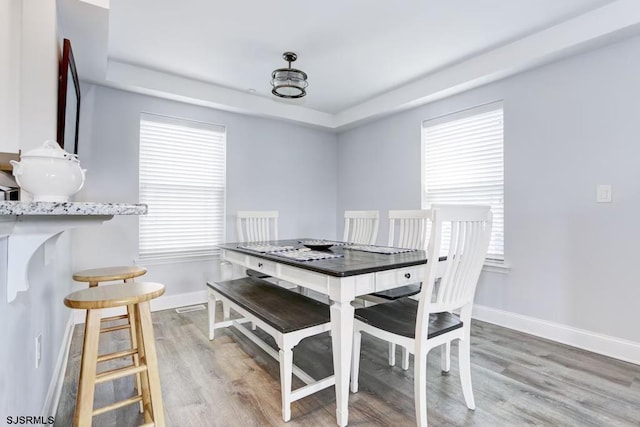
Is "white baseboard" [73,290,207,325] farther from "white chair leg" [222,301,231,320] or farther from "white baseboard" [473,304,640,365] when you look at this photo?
"white baseboard" [473,304,640,365]

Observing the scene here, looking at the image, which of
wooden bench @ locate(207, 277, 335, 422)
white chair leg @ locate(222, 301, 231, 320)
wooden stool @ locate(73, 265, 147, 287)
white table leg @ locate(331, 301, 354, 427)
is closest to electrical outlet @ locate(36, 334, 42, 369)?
wooden stool @ locate(73, 265, 147, 287)

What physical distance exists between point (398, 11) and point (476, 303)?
9.01 ft

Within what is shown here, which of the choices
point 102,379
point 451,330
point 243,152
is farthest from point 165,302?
point 451,330

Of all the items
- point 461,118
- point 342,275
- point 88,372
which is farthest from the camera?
point 461,118

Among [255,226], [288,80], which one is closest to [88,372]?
[288,80]

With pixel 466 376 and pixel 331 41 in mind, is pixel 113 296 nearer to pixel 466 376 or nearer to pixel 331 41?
pixel 466 376

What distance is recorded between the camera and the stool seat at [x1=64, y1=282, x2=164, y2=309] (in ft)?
4.19

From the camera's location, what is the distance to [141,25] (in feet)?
8.30

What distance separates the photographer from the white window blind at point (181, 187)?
138 inches

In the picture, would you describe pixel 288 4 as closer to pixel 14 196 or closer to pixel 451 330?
pixel 14 196

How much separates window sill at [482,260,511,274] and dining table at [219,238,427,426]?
1.26m

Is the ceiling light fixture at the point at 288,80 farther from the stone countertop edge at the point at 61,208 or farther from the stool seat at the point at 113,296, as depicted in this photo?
the stone countertop edge at the point at 61,208

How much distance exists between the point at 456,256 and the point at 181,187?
312 centimetres

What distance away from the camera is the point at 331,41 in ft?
9.11
